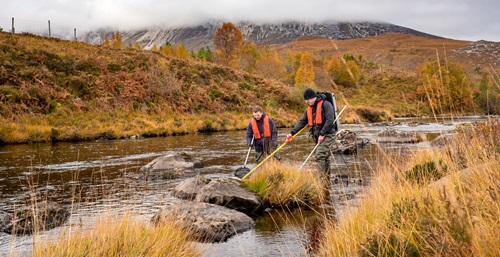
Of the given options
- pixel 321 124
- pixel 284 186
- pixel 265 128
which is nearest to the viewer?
pixel 284 186

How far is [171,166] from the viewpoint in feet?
46.4

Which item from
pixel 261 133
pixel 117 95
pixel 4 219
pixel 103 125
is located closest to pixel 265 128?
pixel 261 133

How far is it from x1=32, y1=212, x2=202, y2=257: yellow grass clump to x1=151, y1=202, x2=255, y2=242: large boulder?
1.20 meters

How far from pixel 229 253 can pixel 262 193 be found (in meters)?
3.12

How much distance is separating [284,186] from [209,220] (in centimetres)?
243

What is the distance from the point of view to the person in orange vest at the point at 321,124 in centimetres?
1001

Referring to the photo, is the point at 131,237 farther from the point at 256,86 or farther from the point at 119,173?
the point at 256,86

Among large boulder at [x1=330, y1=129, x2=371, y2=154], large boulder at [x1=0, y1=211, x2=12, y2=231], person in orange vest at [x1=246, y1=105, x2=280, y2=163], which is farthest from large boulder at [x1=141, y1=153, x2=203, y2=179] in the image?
large boulder at [x1=330, y1=129, x2=371, y2=154]

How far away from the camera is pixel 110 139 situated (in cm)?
2670

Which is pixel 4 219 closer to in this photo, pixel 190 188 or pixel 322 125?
pixel 190 188

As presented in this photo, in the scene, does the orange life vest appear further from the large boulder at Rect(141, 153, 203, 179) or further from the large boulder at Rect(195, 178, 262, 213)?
the large boulder at Rect(195, 178, 262, 213)

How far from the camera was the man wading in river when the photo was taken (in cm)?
1000

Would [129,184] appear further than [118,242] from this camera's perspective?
Yes

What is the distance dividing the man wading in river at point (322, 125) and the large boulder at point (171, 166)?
4786 mm
